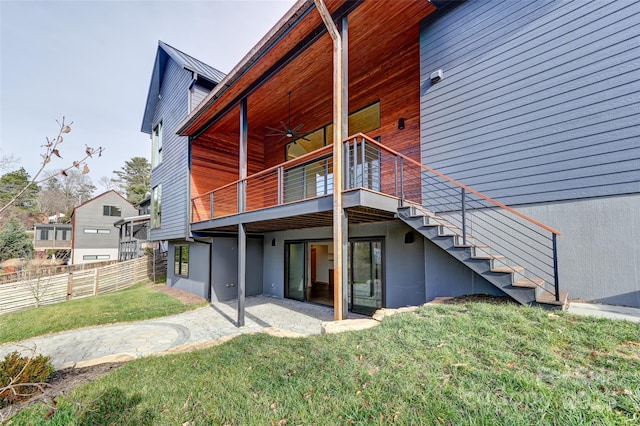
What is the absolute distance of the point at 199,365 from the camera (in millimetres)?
3930

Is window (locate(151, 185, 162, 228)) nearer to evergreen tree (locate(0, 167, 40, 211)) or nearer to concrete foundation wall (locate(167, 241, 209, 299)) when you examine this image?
concrete foundation wall (locate(167, 241, 209, 299))

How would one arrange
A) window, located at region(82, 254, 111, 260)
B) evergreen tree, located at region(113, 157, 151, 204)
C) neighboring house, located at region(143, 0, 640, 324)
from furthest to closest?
evergreen tree, located at region(113, 157, 151, 204), window, located at region(82, 254, 111, 260), neighboring house, located at region(143, 0, 640, 324)

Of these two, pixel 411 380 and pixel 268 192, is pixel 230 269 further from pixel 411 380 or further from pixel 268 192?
pixel 411 380

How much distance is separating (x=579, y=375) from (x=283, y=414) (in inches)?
101

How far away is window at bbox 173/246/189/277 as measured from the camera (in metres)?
11.8

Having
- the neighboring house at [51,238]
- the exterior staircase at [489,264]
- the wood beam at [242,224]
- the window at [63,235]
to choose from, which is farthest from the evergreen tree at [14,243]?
the exterior staircase at [489,264]

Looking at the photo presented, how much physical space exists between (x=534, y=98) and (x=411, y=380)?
510 centimetres

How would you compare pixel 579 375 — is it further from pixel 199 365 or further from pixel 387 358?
pixel 199 365

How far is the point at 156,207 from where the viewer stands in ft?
41.9

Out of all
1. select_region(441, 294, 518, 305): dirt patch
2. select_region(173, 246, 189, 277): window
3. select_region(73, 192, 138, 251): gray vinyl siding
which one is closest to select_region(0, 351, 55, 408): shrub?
select_region(441, 294, 518, 305): dirt patch

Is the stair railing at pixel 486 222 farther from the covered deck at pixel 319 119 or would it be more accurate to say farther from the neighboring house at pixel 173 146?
the neighboring house at pixel 173 146

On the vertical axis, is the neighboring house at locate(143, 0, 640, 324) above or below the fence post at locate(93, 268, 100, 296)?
above

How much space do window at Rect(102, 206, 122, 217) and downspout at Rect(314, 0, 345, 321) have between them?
31126 mm

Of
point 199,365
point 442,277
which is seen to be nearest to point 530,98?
point 442,277
